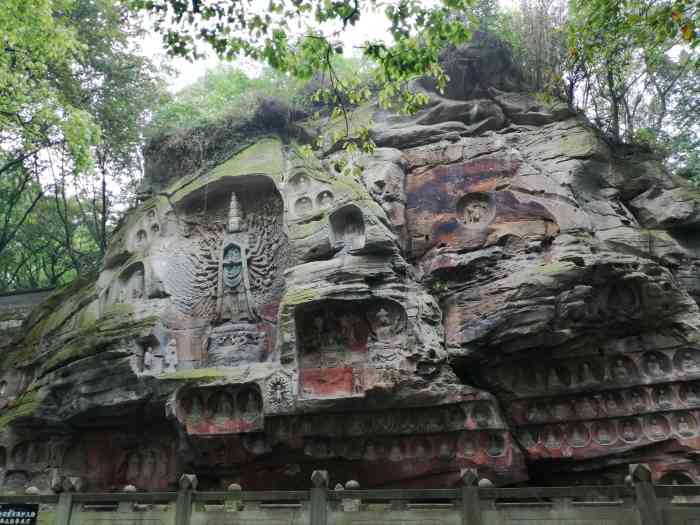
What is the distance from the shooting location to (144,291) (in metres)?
10.8

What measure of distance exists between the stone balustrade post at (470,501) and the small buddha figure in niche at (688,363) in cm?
402

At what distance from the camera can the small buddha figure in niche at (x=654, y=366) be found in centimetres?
882

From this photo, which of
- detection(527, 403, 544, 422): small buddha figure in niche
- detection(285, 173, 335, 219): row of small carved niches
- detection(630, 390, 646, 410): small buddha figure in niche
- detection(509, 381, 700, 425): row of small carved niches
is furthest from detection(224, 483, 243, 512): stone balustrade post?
detection(630, 390, 646, 410): small buddha figure in niche

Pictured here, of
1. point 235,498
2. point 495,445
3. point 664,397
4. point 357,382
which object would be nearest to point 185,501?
point 235,498

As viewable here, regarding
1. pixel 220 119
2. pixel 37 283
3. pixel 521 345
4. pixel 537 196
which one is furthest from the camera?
pixel 37 283

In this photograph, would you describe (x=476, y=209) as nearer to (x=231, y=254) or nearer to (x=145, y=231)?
(x=231, y=254)

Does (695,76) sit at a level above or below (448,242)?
above

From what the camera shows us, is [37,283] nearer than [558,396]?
No

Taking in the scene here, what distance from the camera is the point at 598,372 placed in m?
9.11

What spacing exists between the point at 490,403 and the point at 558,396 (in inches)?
44.3

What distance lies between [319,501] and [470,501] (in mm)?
1677

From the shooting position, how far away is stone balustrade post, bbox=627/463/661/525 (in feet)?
19.9

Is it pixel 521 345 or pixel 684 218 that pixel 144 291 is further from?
pixel 684 218

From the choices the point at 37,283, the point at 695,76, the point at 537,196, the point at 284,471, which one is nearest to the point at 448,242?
the point at 537,196
